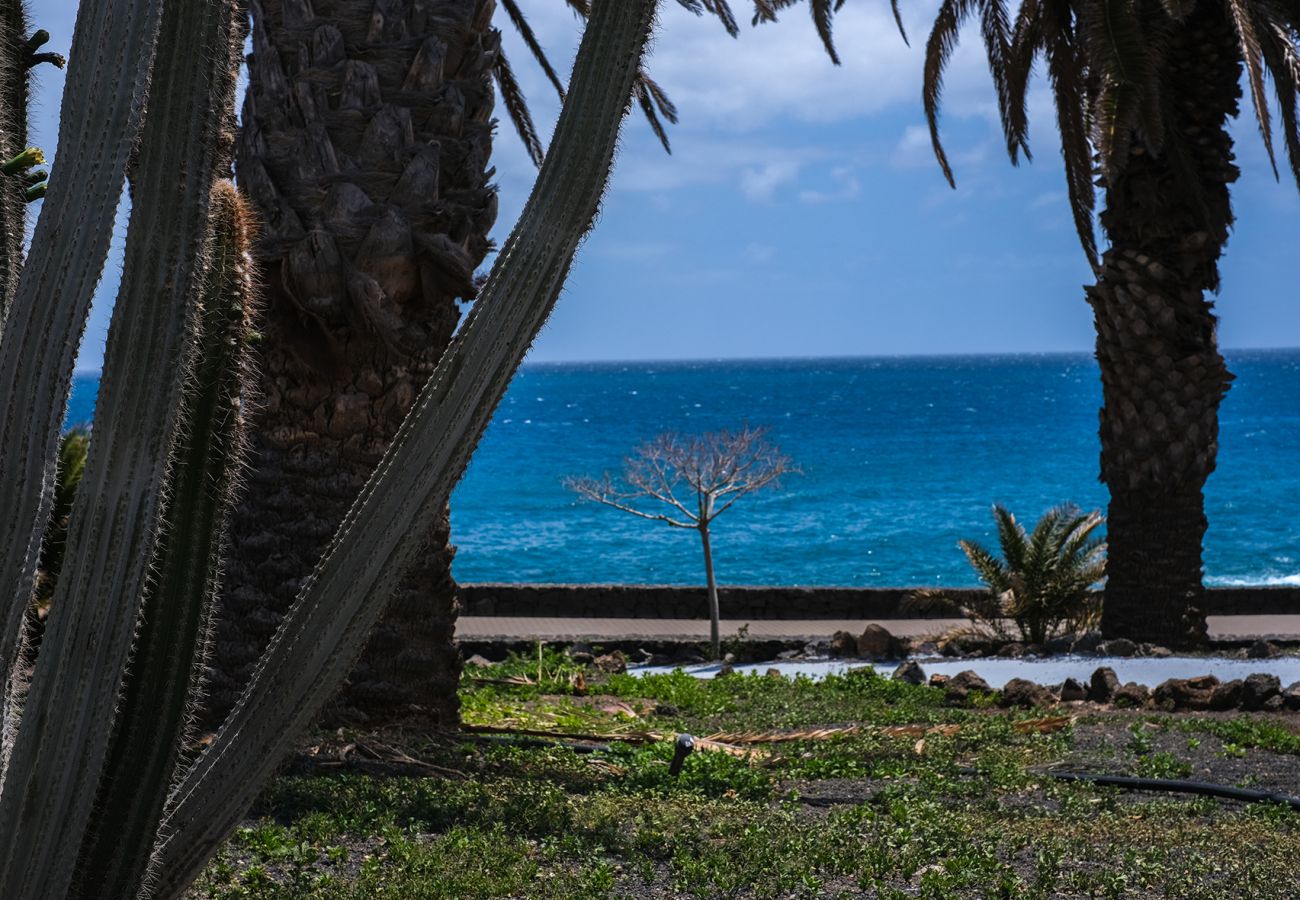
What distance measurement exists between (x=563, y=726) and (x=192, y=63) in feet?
17.4

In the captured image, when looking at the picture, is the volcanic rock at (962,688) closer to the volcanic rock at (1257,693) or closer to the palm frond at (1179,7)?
the volcanic rock at (1257,693)

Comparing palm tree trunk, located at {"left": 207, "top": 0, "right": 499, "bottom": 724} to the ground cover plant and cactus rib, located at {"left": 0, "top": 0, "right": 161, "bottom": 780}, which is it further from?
cactus rib, located at {"left": 0, "top": 0, "right": 161, "bottom": 780}

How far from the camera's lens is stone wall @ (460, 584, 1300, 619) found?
A: 59.2ft

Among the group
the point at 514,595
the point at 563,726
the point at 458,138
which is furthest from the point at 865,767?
the point at 514,595

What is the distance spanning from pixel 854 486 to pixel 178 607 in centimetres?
5583

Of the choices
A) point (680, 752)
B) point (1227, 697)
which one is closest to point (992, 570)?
point (1227, 697)

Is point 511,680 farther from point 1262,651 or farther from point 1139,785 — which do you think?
point 1262,651

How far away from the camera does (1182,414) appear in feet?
39.0

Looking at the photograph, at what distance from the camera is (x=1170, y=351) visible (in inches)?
472

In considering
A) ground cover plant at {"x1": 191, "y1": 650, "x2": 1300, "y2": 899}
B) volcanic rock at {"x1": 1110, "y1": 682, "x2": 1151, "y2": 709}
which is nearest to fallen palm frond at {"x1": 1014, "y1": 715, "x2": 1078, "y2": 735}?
ground cover plant at {"x1": 191, "y1": 650, "x2": 1300, "y2": 899}

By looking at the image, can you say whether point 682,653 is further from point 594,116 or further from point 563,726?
point 594,116

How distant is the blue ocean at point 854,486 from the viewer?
4041 centimetres

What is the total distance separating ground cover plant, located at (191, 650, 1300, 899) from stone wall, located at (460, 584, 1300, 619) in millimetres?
10524

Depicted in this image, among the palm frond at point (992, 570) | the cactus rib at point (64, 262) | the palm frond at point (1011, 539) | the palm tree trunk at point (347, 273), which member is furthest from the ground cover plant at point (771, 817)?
the palm frond at point (992, 570)
